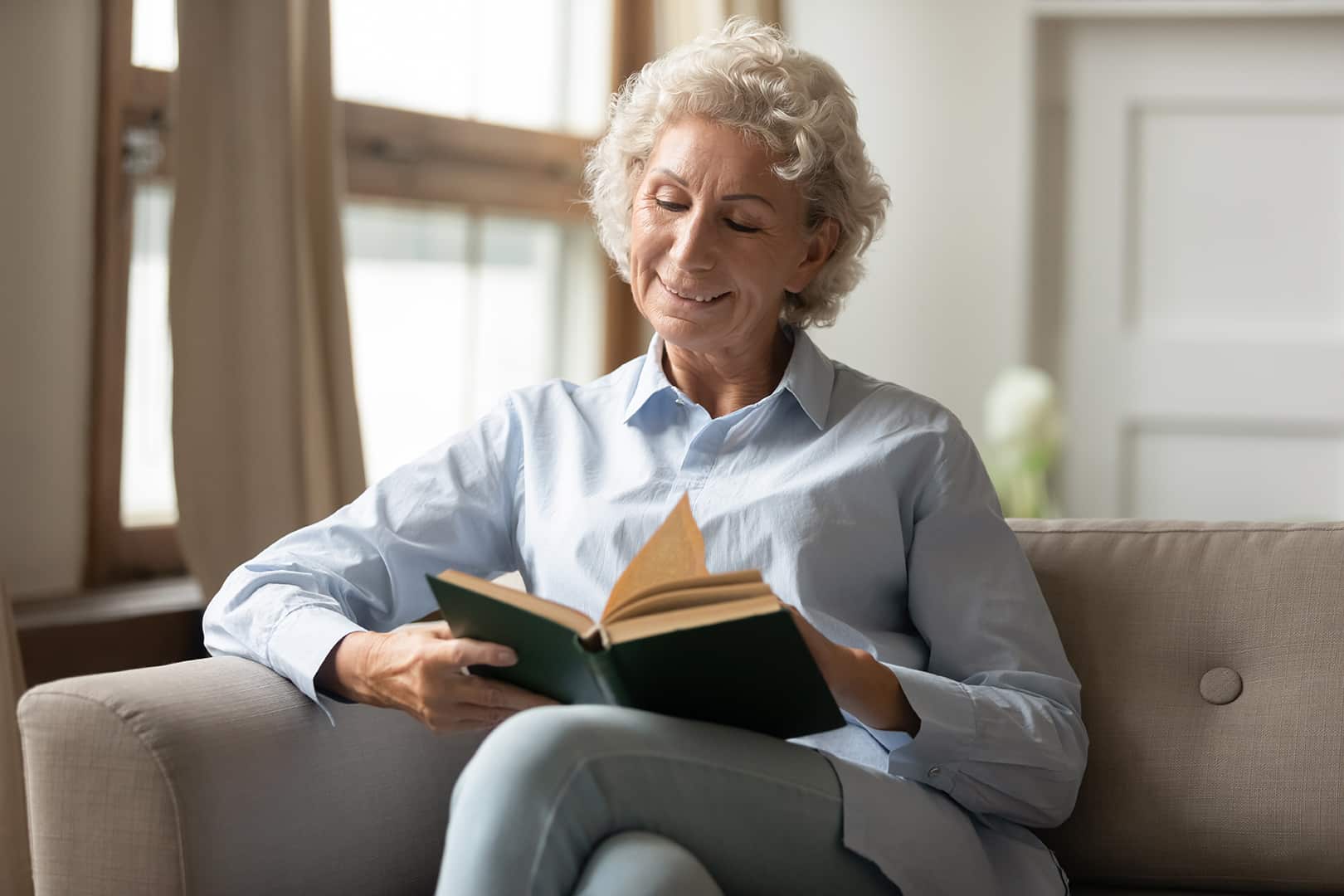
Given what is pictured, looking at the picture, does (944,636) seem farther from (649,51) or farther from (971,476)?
(649,51)

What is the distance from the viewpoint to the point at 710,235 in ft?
4.69

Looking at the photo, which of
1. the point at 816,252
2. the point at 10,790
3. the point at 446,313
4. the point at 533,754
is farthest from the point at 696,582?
the point at 446,313

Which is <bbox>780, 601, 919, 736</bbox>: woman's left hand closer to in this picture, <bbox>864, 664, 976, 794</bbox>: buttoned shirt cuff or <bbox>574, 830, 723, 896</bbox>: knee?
<bbox>864, 664, 976, 794</bbox>: buttoned shirt cuff

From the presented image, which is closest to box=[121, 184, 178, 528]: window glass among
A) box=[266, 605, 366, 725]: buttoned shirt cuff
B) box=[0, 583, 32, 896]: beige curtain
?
box=[0, 583, 32, 896]: beige curtain

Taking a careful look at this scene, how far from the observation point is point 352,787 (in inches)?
50.7

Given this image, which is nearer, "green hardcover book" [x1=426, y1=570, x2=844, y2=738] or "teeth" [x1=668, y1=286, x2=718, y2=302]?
"green hardcover book" [x1=426, y1=570, x2=844, y2=738]

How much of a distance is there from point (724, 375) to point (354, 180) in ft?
4.44

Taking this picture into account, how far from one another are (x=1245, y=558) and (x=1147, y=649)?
0.14 m

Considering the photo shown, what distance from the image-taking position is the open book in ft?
3.18

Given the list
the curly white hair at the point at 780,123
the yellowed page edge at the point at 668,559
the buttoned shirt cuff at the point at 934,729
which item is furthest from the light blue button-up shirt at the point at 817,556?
the yellowed page edge at the point at 668,559

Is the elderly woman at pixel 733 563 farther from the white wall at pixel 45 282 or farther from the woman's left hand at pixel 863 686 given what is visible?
the white wall at pixel 45 282

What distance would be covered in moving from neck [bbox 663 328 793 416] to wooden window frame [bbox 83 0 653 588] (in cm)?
109

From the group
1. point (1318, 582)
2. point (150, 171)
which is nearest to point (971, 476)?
point (1318, 582)

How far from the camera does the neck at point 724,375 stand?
150 cm
